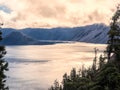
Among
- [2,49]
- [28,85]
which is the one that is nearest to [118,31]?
[2,49]

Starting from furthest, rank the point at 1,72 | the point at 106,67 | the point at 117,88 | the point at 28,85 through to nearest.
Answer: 1. the point at 28,85
2. the point at 1,72
3. the point at 106,67
4. the point at 117,88

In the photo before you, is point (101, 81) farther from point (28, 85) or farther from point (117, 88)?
point (28, 85)

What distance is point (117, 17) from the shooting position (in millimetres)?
42750

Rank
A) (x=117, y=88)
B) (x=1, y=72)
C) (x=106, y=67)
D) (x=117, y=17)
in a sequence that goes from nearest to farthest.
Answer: (x=117, y=88)
(x=106, y=67)
(x=1, y=72)
(x=117, y=17)

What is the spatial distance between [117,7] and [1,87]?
19460 mm

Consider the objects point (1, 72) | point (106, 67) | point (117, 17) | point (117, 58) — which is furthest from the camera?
point (117, 17)

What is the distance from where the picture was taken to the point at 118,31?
1647 inches

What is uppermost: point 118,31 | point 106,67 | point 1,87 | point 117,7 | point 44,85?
point 117,7

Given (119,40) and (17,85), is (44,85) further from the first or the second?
(119,40)

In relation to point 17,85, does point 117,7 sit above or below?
above

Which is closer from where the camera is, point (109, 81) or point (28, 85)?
point (109, 81)

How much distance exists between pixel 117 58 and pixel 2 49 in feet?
48.1

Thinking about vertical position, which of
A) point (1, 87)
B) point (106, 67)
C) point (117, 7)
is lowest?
point (1, 87)

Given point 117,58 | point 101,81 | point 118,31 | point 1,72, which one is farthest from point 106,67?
point 1,72
